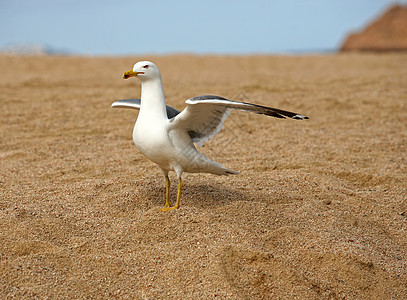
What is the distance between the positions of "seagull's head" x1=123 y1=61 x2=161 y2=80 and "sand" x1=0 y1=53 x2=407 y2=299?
105 cm

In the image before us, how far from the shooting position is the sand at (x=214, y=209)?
9.41ft

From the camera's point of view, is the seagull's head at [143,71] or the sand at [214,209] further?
the seagull's head at [143,71]

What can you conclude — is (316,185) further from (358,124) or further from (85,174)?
(358,124)

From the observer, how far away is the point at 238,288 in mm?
2781

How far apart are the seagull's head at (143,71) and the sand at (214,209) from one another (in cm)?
105

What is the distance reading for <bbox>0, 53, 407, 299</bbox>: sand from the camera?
2.87 meters

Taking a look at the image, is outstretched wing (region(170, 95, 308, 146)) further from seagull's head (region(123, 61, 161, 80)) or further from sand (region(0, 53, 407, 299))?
sand (region(0, 53, 407, 299))

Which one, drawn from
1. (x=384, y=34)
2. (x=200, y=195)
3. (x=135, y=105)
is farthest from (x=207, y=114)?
(x=384, y=34)

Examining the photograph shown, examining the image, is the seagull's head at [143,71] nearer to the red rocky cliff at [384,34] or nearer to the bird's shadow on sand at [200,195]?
the bird's shadow on sand at [200,195]

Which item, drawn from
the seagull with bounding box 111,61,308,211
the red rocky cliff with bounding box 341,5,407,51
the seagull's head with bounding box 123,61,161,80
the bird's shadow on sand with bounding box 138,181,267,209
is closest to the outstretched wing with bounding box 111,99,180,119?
the seagull with bounding box 111,61,308,211

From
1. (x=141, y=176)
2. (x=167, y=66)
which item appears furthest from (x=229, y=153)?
(x=167, y=66)

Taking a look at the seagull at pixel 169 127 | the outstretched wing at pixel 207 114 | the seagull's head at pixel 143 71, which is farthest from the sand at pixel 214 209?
the seagull's head at pixel 143 71

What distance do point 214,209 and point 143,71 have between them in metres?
1.24

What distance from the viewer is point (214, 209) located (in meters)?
3.63
